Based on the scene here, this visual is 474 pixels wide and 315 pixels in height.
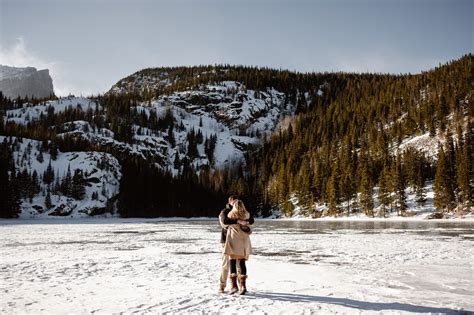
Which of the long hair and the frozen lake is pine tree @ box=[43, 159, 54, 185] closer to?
the frozen lake

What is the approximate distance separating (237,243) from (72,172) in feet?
427

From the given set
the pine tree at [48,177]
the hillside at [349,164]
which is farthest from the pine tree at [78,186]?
the hillside at [349,164]

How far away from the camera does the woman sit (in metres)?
10.3

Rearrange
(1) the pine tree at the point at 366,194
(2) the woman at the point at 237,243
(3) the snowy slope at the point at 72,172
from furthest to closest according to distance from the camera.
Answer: (3) the snowy slope at the point at 72,172 → (1) the pine tree at the point at 366,194 → (2) the woman at the point at 237,243

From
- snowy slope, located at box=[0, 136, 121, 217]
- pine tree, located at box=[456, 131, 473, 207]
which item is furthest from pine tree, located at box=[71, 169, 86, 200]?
pine tree, located at box=[456, 131, 473, 207]

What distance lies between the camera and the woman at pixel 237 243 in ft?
33.8

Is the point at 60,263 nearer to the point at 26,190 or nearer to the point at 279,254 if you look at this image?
the point at 279,254

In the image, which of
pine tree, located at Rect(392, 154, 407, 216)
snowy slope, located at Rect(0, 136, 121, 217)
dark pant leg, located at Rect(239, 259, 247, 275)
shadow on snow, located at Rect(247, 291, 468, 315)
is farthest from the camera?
snowy slope, located at Rect(0, 136, 121, 217)

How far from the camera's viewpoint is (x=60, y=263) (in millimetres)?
16047

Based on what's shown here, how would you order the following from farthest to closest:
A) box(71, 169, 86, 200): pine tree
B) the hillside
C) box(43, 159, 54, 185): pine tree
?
box(43, 159, 54, 185): pine tree
box(71, 169, 86, 200): pine tree
the hillside

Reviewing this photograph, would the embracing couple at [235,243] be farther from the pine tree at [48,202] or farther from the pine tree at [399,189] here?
the pine tree at [48,202]

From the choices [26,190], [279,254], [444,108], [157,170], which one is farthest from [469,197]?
[26,190]

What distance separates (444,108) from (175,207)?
354ft

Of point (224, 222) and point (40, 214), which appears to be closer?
point (224, 222)
